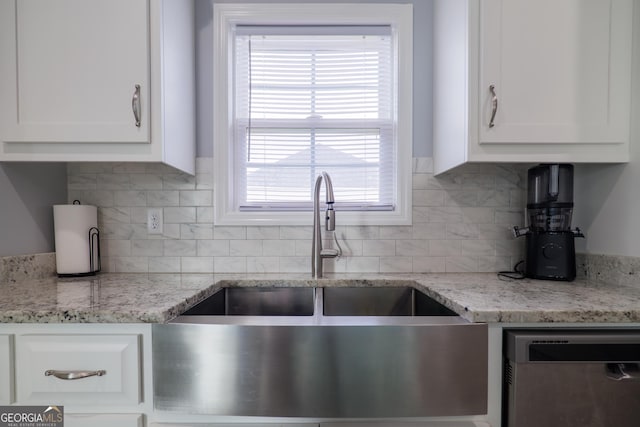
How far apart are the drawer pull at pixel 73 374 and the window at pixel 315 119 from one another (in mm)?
907

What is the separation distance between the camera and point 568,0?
122 centimetres

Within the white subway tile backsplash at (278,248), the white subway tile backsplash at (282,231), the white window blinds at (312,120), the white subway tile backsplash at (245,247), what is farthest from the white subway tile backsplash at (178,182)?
the white subway tile backsplash at (278,248)

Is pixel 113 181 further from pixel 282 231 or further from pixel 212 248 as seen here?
pixel 282 231

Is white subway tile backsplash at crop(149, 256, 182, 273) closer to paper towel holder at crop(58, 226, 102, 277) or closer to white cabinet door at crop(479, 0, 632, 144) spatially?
paper towel holder at crop(58, 226, 102, 277)

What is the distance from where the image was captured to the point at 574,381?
87 cm

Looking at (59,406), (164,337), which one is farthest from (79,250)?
(164,337)

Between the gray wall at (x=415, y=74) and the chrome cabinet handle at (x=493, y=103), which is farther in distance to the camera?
the gray wall at (x=415, y=74)

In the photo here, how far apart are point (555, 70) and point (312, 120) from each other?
107 cm

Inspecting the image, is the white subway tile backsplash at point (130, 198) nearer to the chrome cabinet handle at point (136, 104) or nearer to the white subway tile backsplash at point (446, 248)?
the chrome cabinet handle at point (136, 104)

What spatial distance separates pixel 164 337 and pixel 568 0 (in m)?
1.86

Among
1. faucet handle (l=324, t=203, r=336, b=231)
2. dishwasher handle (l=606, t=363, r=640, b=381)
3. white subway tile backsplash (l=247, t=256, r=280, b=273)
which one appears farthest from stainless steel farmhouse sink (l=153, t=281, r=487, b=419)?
white subway tile backsplash (l=247, t=256, r=280, b=273)

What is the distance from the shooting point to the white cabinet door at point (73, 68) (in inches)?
48.0

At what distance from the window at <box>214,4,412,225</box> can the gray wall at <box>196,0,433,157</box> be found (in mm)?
92

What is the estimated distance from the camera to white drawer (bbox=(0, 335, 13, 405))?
2.91 feet
